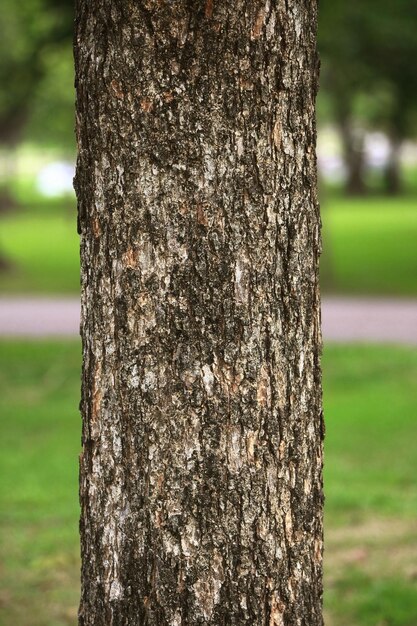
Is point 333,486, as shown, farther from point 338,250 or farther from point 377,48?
point 338,250

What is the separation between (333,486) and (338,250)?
746 inches

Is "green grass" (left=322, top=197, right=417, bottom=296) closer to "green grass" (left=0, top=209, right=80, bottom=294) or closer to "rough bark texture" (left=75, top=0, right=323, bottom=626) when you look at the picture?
"green grass" (left=0, top=209, right=80, bottom=294)

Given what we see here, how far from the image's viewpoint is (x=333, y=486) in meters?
7.58

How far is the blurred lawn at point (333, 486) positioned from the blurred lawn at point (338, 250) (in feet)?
22.1

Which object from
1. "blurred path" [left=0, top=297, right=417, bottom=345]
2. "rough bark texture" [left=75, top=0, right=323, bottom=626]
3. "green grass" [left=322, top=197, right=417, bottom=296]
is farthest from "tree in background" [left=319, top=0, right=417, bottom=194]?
"rough bark texture" [left=75, top=0, right=323, bottom=626]

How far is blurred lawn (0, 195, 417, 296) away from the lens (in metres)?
19.3

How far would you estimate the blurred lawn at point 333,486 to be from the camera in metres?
5.42

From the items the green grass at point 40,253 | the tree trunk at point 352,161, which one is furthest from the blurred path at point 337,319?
the tree trunk at point 352,161

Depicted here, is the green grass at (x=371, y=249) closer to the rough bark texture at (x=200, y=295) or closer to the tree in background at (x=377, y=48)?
the tree in background at (x=377, y=48)

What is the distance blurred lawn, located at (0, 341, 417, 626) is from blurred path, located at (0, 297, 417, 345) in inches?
40.5

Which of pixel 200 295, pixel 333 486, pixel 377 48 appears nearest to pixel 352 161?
pixel 377 48

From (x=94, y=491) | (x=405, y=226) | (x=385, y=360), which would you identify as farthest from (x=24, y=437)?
(x=405, y=226)

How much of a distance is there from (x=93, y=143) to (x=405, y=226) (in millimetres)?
31060

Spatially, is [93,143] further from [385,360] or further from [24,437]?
[385,360]
